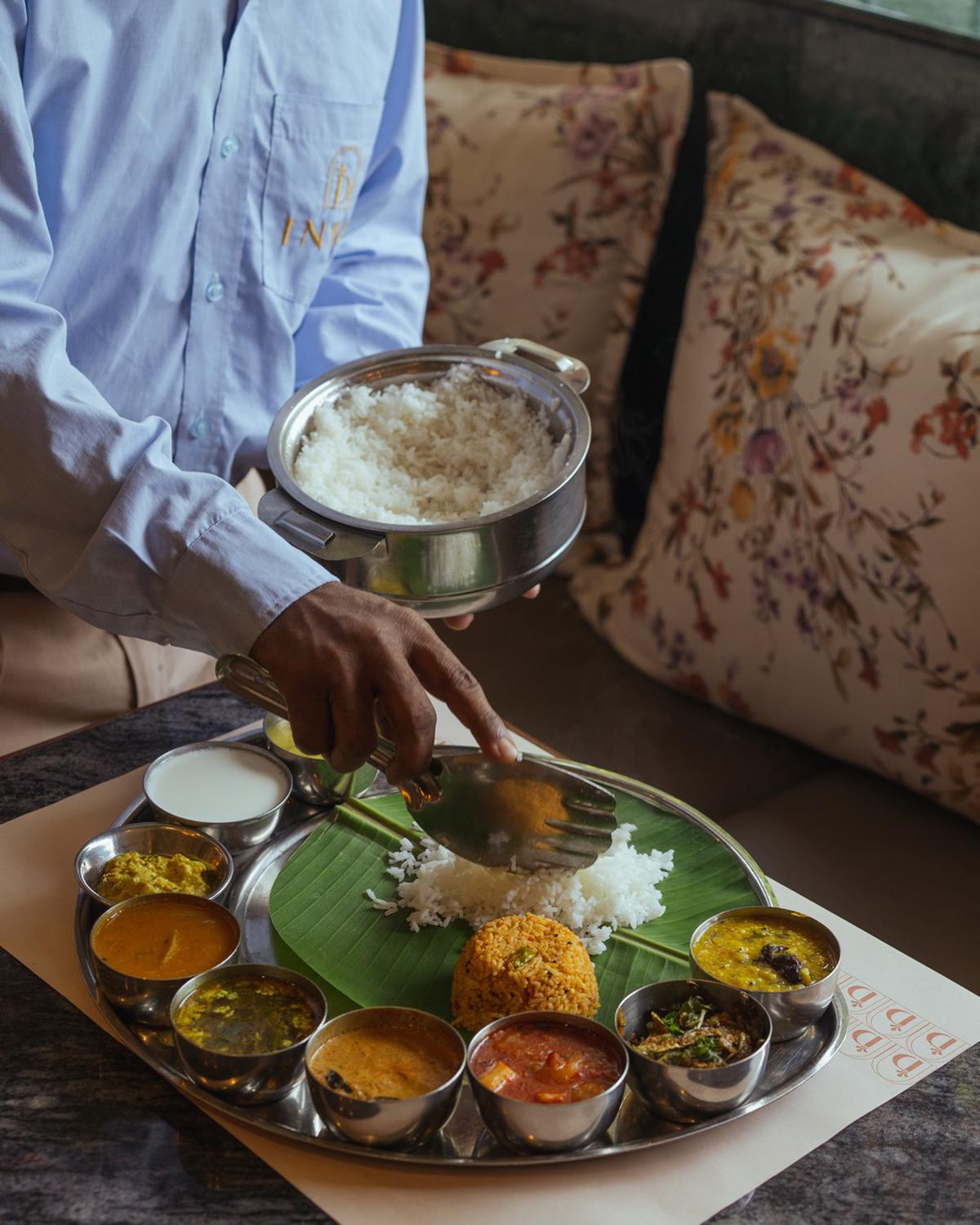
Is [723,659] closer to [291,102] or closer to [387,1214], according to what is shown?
[291,102]

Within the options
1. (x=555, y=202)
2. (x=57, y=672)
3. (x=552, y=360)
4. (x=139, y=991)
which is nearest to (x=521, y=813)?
(x=139, y=991)

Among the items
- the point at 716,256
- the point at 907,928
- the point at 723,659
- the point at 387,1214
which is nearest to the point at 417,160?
the point at 716,256

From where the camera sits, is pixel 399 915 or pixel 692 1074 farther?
pixel 399 915

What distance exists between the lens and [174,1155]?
0.85 m

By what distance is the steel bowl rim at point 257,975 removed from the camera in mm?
854

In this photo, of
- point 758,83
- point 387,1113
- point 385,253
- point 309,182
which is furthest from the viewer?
point 758,83

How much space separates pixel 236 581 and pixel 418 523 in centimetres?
15

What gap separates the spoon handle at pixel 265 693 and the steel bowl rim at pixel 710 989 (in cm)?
21

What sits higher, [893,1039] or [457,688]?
[457,688]

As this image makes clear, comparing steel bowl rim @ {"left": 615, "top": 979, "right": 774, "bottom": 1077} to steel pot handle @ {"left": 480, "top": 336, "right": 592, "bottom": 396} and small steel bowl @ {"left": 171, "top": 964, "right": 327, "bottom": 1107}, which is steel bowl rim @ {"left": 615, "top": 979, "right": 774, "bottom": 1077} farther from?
steel pot handle @ {"left": 480, "top": 336, "right": 592, "bottom": 396}

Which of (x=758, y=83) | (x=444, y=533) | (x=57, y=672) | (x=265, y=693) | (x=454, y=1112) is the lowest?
(x=57, y=672)

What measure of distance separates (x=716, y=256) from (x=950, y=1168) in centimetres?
141

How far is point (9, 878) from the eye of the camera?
1.09m

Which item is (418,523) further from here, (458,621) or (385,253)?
(385,253)
